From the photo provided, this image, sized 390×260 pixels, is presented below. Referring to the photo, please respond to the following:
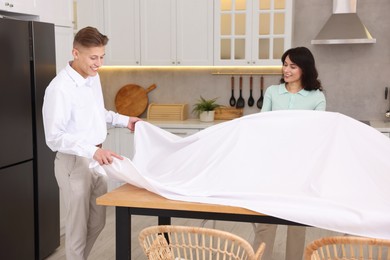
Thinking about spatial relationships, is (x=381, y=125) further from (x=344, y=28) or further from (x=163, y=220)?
(x=163, y=220)

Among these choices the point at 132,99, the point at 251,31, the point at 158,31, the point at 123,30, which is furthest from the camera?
the point at 132,99

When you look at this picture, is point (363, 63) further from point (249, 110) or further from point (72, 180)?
point (72, 180)

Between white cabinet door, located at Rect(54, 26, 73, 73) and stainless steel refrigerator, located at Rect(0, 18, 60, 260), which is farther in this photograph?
white cabinet door, located at Rect(54, 26, 73, 73)

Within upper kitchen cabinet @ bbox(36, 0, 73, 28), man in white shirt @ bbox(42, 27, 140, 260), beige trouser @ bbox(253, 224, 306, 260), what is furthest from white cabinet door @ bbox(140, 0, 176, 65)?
beige trouser @ bbox(253, 224, 306, 260)

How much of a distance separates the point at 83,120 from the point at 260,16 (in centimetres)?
295

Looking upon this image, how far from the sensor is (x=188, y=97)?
586cm

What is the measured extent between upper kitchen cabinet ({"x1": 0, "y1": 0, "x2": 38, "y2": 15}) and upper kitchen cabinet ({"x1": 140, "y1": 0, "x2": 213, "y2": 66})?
172 centimetres

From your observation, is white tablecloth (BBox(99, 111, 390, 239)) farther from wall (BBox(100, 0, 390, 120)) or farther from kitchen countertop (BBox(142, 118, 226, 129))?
wall (BBox(100, 0, 390, 120))

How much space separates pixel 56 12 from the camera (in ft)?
14.1

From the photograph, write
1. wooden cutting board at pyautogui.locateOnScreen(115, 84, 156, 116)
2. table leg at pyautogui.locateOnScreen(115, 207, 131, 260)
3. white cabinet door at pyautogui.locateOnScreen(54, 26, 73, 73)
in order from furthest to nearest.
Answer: wooden cutting board at pyautogui.locateOnScreen(115, 84, 156, 116) < white cabinet door at pyautogui.locateOnScreen(54, 26, 73, 73) < table leg at pyautogui.locateOnScreen(115, 207, 131, 260)

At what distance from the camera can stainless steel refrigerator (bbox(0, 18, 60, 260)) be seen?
3355 millimetres

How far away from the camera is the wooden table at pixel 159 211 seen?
7.09 feet

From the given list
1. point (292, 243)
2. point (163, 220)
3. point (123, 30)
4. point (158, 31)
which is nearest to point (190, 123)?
point (158, 31)

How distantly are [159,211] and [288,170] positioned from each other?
0.63 meters
